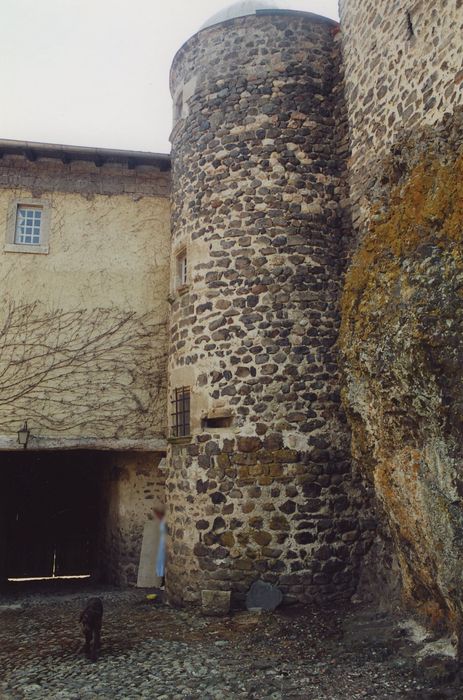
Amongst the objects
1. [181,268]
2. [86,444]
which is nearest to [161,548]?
[86,444]

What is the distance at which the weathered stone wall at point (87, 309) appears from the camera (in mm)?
9109


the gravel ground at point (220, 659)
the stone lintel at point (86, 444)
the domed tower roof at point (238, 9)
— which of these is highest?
the domed tower roof at point (238, 9)

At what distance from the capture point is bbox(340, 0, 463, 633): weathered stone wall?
5.52 metres

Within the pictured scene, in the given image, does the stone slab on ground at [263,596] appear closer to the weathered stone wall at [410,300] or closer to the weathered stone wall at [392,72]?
the weathered stone wall at [410,300]

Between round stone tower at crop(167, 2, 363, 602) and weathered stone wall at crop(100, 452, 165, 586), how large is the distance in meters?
1.34

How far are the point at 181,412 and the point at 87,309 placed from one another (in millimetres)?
2437

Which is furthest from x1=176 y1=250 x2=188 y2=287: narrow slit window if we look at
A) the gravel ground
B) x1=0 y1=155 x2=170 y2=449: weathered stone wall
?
the gravel ground

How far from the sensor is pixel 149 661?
589 centimetres

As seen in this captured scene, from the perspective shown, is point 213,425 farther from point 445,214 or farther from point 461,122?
point 461,122

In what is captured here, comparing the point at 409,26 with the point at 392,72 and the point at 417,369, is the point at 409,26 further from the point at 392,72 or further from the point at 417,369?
the point at 417,369

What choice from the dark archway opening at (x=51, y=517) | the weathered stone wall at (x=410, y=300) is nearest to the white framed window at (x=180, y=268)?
the weathered stone wall at (x=410, y=300)

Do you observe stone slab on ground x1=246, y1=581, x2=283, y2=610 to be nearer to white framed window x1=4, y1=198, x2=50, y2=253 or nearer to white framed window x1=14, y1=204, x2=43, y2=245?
white framed window x1=4, y1=198, x2=50, y2=253

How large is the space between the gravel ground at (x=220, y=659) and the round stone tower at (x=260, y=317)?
633 millimetres

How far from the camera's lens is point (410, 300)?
592 cm
